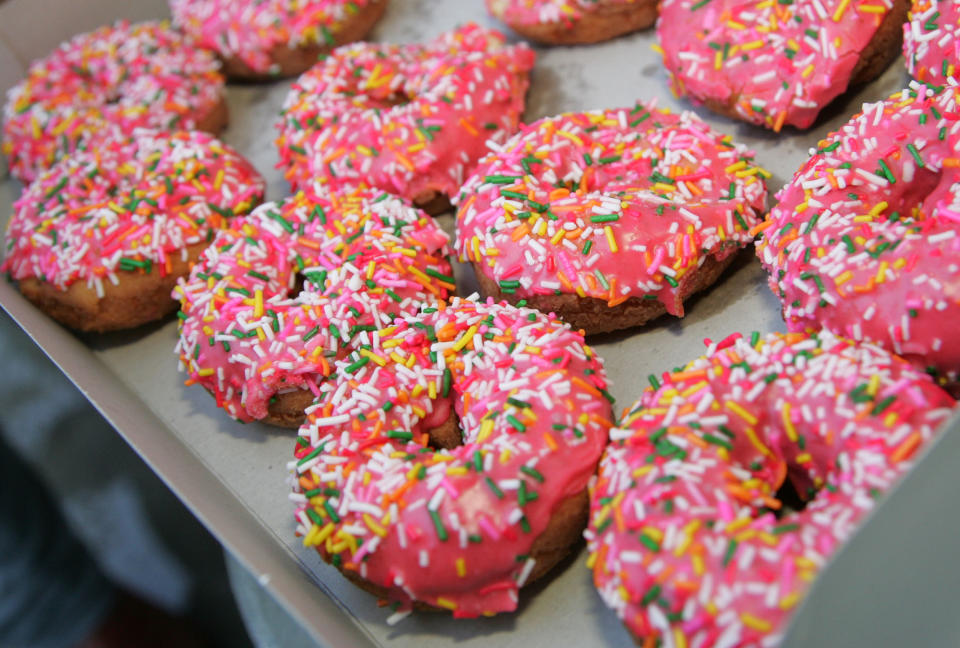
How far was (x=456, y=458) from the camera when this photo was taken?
1741 millimetres

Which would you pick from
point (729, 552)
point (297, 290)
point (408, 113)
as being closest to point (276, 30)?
point (408, 113)

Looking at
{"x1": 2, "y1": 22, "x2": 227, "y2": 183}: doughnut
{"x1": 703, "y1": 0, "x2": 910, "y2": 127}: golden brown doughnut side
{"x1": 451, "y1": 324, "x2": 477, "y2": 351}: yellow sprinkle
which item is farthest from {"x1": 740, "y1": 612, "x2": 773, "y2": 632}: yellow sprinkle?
{"x1": 2, "y1": 22, "x2": 227, "y2": 183}: doughnut

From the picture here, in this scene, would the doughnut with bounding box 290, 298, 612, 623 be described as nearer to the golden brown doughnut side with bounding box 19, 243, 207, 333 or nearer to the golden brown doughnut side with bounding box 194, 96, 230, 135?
the golden brown doughnut side with bounding box 19, 243, 207, 333

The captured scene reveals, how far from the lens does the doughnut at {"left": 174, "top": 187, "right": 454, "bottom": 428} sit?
6.83 feet

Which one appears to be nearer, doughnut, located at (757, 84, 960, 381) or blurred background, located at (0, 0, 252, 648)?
doughnut, located at (757, 84, 960, 381)

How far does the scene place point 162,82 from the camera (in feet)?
9.67

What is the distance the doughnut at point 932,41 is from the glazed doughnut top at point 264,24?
1.74 m

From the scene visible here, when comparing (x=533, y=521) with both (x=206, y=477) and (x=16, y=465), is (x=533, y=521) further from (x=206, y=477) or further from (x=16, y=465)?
(x=16, y=465)

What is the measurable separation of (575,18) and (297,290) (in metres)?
1.21

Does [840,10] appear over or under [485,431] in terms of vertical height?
over

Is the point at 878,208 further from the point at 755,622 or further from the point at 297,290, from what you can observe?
the point at 297,290

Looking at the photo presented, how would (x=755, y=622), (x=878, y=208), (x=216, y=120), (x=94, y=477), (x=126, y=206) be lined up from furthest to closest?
(x=216, y=120) → (x=94, y=477) → (x=126, y=206) → (x=878, y=208) → (x=755, y=622)

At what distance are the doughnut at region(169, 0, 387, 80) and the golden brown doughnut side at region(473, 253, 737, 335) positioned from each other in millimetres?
1345

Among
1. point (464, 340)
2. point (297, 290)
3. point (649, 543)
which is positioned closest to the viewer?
point (649, 543)
